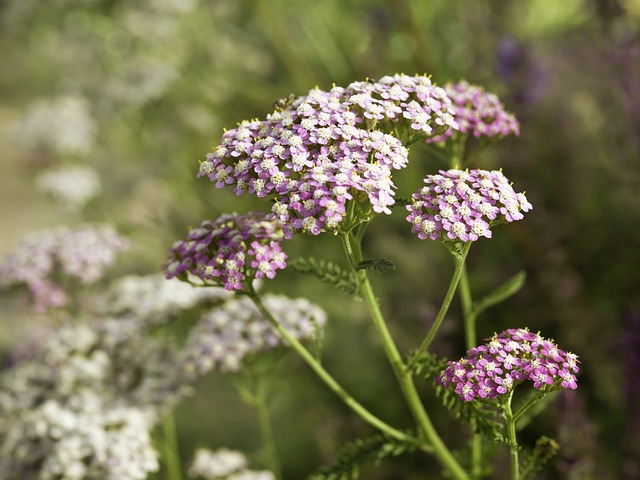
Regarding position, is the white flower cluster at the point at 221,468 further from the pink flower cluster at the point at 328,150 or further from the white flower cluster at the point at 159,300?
the pink flower cluster at the point at 328,150

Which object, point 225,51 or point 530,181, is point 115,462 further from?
point 225,51

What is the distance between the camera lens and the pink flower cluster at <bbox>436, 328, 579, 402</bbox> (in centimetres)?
167

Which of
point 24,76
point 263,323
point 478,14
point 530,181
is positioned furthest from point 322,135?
point 24,76

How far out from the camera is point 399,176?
470 cm

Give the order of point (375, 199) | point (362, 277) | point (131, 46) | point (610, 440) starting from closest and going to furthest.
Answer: point (375, 199), point (362, 277), point (610, 440), point (131, 46)

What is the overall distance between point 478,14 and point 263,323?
3.08 meters

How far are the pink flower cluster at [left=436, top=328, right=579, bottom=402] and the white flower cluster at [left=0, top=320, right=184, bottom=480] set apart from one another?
115 cm

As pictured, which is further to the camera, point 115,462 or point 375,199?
point 115,462

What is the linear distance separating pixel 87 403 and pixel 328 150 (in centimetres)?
143

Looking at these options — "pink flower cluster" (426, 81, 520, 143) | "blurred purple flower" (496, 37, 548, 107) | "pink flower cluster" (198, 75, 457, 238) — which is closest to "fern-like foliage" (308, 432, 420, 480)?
"pink flower cluster" (198, 75, 457, 238)

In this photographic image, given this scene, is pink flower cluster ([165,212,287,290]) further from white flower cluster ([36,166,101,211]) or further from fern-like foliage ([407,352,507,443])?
white flower cluster ([36,166,101,211])

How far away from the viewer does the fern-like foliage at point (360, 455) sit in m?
2.01

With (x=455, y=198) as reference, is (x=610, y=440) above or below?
below

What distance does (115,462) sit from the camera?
2307 mm
